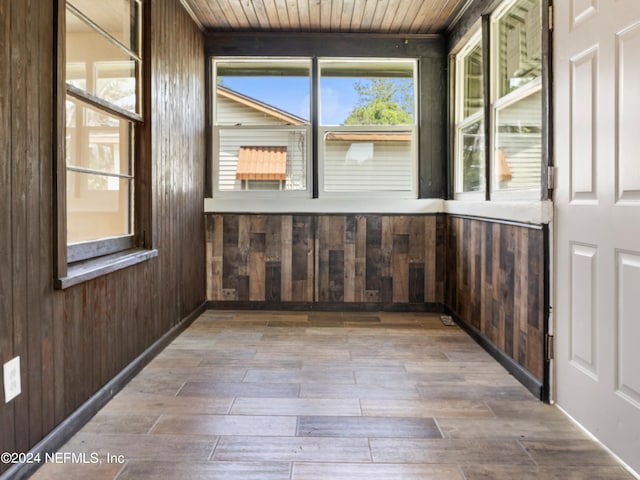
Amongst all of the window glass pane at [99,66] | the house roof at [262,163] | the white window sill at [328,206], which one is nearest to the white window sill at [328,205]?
the white window sill at [328,206]

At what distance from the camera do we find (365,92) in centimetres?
430

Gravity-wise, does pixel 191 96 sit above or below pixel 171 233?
above

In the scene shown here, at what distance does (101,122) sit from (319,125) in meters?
2.18

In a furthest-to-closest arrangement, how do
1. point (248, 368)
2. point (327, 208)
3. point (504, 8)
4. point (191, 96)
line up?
point (327, 208) → point (191, 96) → point (504, 8) → point (248, 368)

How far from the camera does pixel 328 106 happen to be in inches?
170

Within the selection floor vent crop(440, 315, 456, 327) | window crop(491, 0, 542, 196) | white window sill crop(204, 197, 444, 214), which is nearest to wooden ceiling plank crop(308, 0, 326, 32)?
window crop(491, 0, 542, 196)

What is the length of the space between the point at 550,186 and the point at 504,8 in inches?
56.9

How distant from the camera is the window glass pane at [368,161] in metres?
4.30

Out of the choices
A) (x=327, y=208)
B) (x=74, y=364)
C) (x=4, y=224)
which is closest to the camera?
(x=4, y=224)

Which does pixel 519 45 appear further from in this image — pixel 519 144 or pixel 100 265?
pixel 100 265

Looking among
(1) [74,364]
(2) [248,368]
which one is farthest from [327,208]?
(1) [74,364]

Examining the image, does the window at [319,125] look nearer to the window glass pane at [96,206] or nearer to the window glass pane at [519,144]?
the window glass pane at [519,144]

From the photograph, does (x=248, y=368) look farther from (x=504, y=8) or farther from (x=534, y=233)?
(x=504, y=8)

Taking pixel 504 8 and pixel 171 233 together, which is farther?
pixel 171 233
